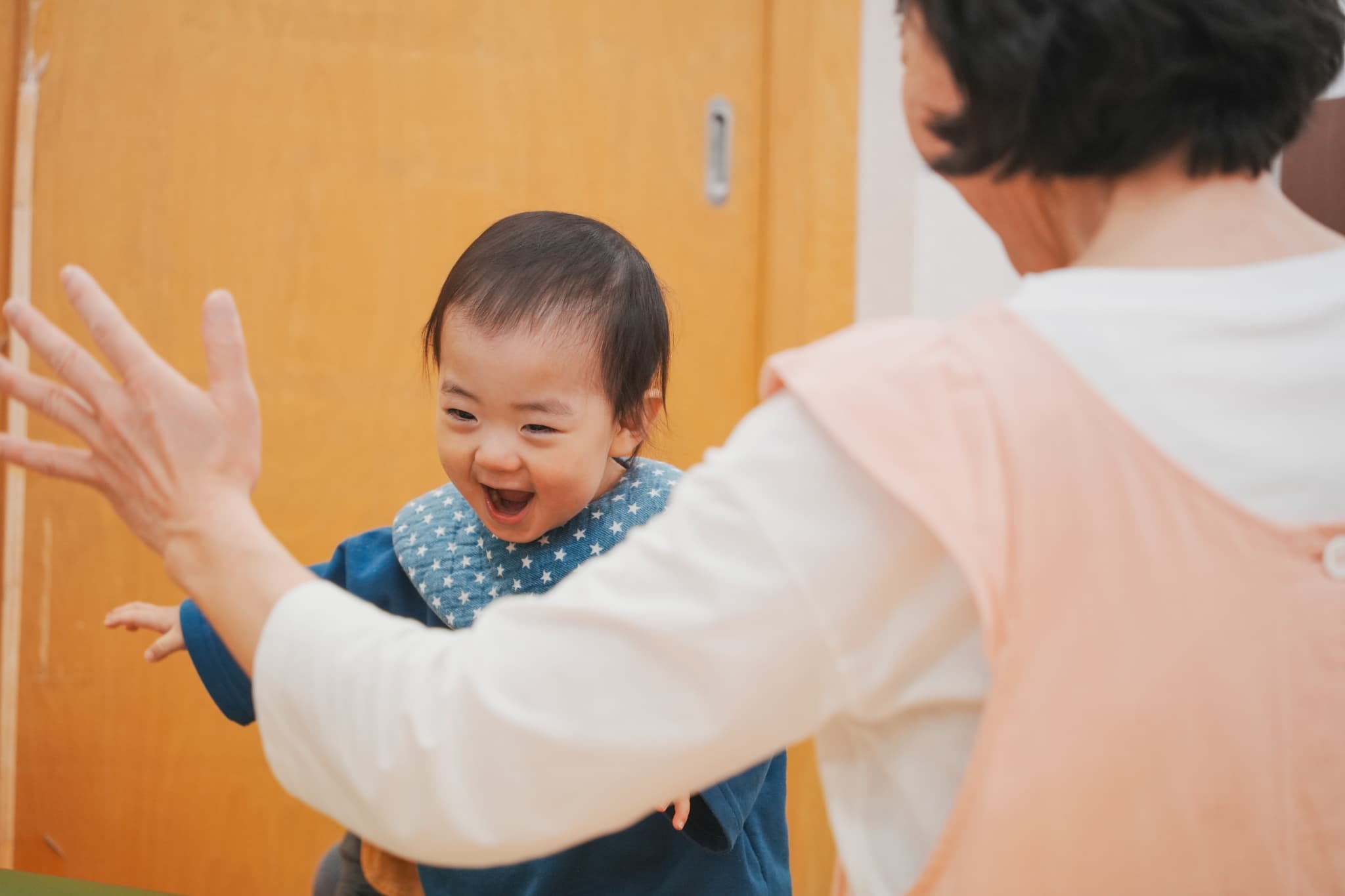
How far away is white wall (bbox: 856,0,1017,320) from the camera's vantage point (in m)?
2.10

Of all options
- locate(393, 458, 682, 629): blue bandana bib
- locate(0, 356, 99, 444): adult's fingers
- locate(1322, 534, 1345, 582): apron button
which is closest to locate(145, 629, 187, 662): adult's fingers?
locate(393, 458, 682, 629): blue bandana bib

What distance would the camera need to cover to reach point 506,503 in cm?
118

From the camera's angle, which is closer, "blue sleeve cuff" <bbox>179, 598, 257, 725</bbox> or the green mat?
"blue sleeve cuff" <bbox>179, 598, 257, 725</bbox>

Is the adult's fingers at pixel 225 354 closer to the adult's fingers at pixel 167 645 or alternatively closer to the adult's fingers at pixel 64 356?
the adult's fingers at pixel 64 356

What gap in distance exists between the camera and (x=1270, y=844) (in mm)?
590

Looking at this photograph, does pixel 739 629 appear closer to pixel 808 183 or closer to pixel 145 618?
pixel 145 618

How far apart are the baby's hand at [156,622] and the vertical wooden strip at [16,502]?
0.82 m

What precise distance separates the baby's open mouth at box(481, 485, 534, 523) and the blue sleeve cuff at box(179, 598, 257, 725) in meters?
0.28

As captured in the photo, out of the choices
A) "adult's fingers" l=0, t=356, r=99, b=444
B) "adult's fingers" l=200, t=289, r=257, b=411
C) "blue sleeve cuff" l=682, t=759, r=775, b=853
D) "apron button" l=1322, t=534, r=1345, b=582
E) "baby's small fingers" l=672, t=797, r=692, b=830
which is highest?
"adult's fingers" l=200, t=289, r=257, b=411

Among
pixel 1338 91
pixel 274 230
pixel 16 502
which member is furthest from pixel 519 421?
pixel 1338 91

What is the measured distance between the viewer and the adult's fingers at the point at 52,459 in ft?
2.24

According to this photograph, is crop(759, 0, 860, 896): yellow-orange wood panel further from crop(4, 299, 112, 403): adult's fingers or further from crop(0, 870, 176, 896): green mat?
crop(4, 299, 112, 403): adult's fingers

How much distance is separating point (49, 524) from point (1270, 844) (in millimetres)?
1770

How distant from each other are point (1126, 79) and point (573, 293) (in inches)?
25.8
